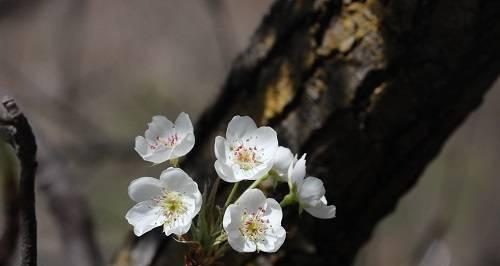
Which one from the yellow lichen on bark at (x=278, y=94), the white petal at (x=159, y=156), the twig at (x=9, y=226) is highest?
the white petal at (x=159, y=156)

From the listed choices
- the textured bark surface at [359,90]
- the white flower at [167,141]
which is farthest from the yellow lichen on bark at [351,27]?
the white flower at [167,141]

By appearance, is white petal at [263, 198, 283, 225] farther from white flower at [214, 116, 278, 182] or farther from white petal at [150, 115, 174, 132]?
white petal at [150, 115, 174, 132]

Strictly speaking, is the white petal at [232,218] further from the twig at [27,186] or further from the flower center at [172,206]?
the twig at [27,186]

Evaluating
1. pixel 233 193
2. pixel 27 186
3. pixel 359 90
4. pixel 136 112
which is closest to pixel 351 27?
pixel 359 90

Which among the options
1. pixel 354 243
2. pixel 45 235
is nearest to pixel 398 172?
pixel 354 243

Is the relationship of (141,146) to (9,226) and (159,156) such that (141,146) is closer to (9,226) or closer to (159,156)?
(159,156)

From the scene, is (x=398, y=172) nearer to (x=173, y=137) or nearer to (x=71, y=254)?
(x=173, y=137)

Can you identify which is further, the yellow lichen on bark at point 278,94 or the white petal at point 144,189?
the yellow lichen on bark at point 278,94
